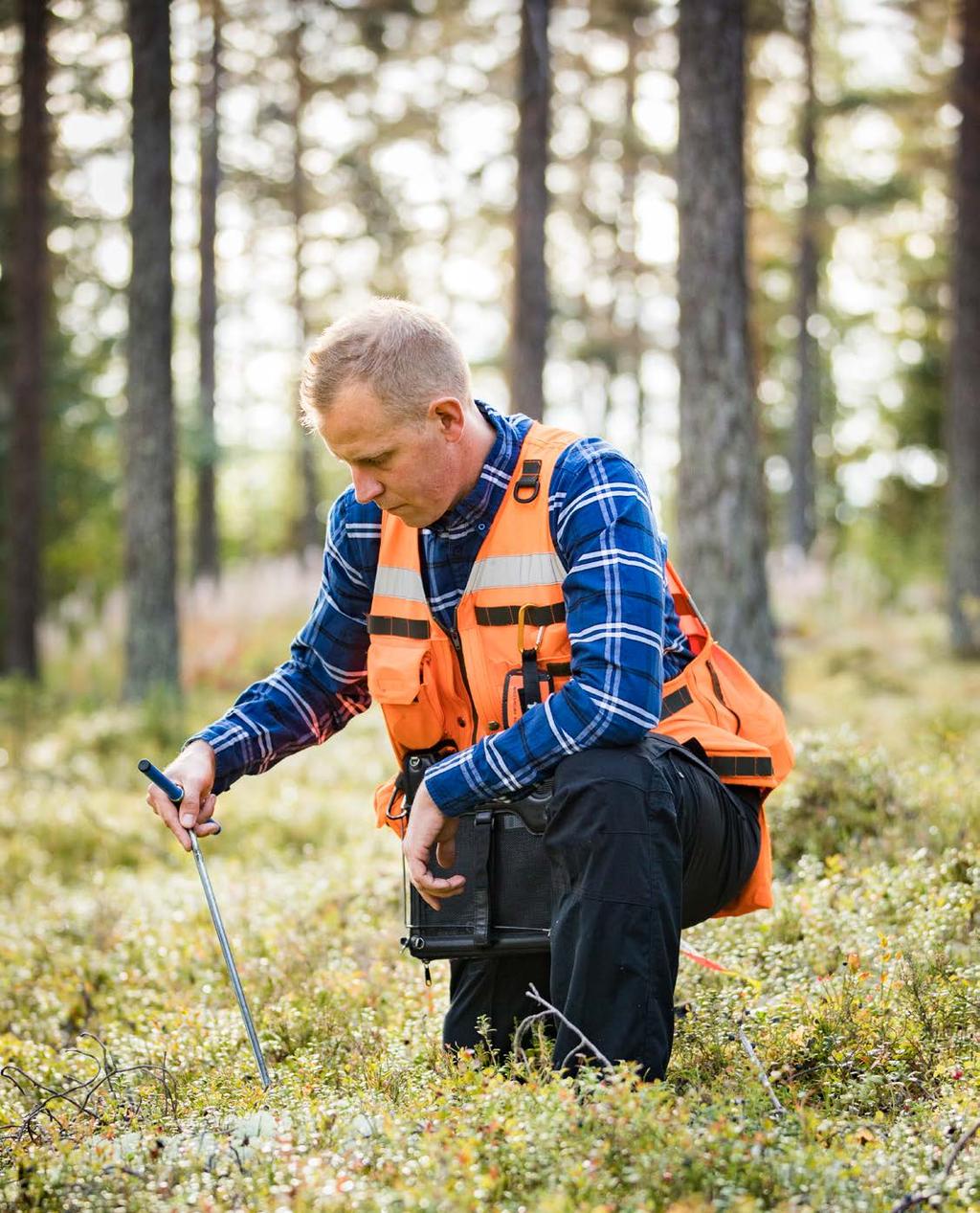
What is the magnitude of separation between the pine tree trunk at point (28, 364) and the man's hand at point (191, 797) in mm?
13075

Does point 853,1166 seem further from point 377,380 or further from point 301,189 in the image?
point 301,189

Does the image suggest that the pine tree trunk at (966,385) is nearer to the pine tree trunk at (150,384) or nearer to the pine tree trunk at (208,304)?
the pine tree trunk at (150,384)

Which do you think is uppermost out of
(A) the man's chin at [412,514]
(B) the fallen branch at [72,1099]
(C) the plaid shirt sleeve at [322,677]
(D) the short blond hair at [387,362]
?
(D) the short blond hair at [387,362]

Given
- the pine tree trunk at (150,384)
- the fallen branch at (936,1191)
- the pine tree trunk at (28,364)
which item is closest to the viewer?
the fallen branch at (936,1191)

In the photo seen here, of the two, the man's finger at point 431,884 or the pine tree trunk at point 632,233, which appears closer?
the man's finger at point 431,884

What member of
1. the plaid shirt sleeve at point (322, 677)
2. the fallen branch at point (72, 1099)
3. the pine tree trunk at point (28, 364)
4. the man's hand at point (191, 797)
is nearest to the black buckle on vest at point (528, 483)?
the plaid shirt sleeve at point (322, 677)

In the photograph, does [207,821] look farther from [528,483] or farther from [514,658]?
[528,483]

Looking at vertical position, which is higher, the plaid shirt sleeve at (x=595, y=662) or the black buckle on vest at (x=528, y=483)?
the black buckle on vest at (x=528, y=483)

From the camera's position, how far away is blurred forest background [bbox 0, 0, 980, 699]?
9.34 m

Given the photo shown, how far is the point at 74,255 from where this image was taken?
21156 mm

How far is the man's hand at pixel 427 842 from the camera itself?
305 centimetres

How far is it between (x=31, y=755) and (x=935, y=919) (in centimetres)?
781

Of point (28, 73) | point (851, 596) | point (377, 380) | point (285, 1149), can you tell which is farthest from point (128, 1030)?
point (851, 596)

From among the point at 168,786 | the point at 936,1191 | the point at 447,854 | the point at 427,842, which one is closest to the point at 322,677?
the point at 168,786
